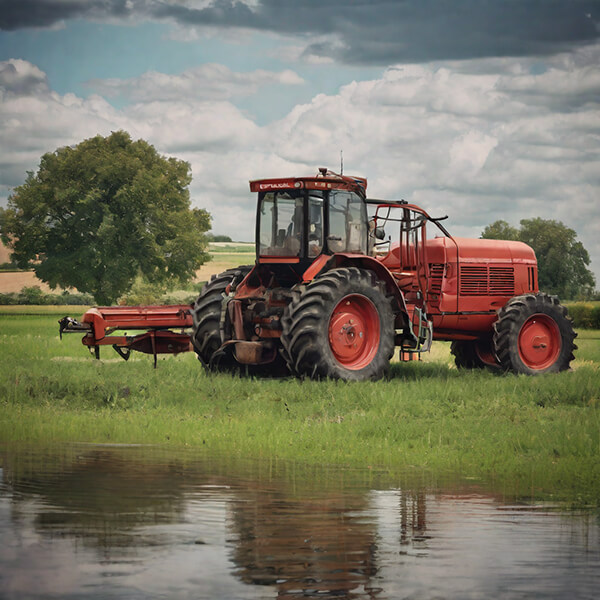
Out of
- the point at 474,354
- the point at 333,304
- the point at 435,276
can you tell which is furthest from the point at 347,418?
the point at 474,354

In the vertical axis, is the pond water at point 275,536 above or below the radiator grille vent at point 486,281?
below

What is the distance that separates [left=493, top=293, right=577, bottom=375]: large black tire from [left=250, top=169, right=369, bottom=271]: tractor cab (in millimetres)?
3483

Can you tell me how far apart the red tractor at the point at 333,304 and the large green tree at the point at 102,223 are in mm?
35398

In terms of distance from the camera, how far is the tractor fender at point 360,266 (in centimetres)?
1599

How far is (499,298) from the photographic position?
19.5m

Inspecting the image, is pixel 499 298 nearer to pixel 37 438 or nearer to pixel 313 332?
pixel 313 332

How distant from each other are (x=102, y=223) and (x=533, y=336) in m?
36.7

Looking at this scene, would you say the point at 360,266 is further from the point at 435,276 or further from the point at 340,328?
the point at 435,276

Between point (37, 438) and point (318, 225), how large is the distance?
6848mm

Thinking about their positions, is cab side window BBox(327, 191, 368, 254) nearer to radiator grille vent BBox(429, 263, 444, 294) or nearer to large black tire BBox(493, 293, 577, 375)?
radiator grille vent BBox(429, 263, 444, 294)

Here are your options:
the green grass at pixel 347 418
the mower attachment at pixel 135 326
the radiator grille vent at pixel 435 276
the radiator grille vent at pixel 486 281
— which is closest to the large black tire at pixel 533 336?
the radiator grille vent at pixel 486 281

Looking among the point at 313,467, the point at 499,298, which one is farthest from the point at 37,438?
the point at 499,298

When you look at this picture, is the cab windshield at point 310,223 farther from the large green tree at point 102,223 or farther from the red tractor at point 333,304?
the large green tree at point 102,223

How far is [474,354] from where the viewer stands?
805 inches
